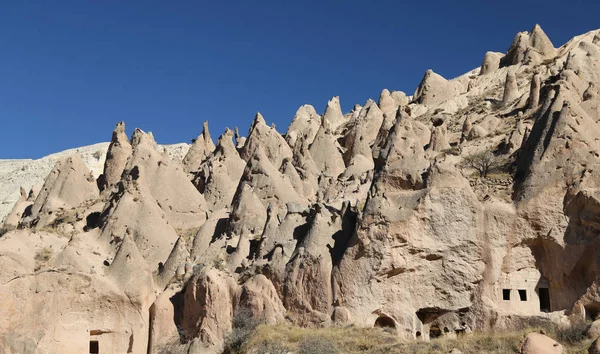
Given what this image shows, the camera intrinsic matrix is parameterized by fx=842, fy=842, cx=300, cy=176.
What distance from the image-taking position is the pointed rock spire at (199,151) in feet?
153

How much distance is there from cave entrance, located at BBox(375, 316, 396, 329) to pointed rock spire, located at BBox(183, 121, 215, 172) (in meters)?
23.2

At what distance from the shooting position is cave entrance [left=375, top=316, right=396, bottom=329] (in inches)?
964

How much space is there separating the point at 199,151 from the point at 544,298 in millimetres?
26748

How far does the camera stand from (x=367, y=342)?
74.4 feet

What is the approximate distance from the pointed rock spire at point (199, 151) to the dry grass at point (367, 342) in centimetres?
2314

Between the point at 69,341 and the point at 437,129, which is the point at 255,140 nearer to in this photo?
the point at 437,129

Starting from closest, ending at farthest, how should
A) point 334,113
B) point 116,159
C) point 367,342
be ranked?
point 367,342 → point 116,159 → point 334,113

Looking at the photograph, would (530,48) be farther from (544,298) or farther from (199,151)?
(544,298)

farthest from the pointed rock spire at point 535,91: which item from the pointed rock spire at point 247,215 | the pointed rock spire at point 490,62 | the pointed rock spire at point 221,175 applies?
the pointed rock spire at point 490,62

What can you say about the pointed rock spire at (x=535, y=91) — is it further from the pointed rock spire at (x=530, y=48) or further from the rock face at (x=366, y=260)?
the pointed rock spire at (x=530, y=48)

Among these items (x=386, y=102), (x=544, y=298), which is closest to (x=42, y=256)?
(x=544, y=298)

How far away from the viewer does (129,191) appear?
1358 inches

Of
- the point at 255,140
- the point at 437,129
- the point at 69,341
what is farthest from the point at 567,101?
the point at 255,140

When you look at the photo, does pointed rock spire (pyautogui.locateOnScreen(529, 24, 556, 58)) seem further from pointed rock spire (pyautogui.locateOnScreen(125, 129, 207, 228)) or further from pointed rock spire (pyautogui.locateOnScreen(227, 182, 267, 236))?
pointed rock spire (pyautogui.locateOnScreen(227, 182, 267, 236))
